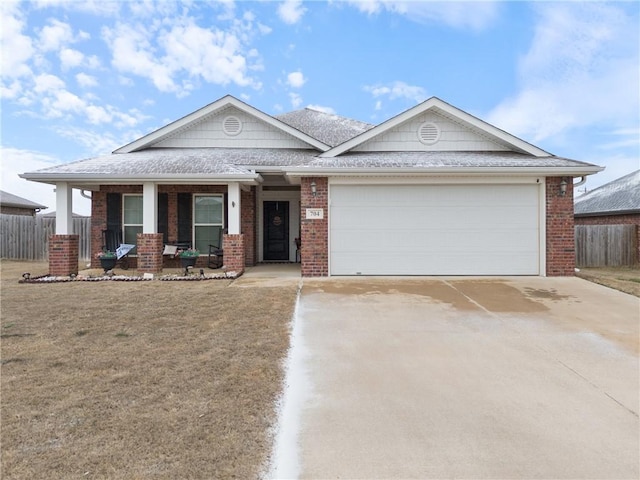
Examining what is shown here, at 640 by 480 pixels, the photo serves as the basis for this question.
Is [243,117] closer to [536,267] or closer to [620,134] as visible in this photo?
[536,267]

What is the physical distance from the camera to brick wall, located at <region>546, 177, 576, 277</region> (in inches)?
375

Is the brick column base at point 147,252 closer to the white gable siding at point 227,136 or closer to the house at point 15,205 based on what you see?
the white gable siding at point 227,136

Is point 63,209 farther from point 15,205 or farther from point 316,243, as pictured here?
point 15,205

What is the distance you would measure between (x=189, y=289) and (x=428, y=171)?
603 cm

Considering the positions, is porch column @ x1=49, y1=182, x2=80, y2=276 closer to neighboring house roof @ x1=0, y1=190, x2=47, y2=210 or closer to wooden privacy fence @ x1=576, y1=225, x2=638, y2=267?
neighboring house roof @ x1=0, y1=190, x2=47, y2=210

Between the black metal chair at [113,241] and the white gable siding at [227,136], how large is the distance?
322 cm

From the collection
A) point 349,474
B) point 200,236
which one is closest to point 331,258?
point 200,236

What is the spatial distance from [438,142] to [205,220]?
7.21 metres

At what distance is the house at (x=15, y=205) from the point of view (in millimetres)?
22625

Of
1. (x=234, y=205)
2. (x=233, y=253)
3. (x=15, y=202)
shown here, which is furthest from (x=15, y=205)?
(x=233, y=253)

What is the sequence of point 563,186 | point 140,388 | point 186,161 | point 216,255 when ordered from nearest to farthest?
point 140,388, point 563,186, point 186,161, point 216,255

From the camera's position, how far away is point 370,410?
313cm

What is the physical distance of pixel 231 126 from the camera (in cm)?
1266

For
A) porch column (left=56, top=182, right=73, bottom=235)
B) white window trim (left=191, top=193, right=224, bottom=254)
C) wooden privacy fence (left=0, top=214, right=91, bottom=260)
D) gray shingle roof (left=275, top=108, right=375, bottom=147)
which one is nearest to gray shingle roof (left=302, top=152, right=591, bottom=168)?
white window trim (left=191, top=193, right=224, bottom=254)
